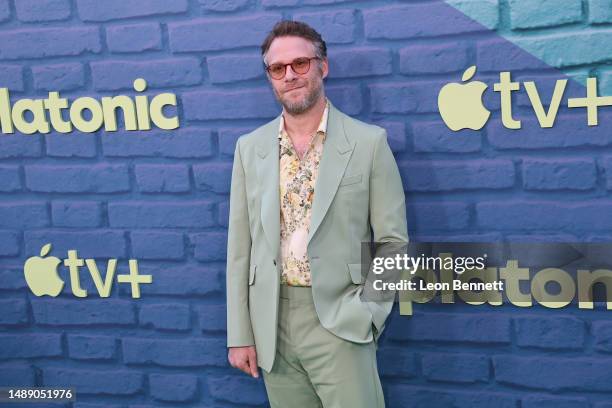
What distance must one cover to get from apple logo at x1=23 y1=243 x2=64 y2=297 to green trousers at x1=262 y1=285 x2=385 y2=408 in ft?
3.42

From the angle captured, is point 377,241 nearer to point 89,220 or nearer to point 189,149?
point 189,149

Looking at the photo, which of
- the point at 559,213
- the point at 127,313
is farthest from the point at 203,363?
the point at 559,213

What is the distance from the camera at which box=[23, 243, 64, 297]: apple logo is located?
8.68 feet

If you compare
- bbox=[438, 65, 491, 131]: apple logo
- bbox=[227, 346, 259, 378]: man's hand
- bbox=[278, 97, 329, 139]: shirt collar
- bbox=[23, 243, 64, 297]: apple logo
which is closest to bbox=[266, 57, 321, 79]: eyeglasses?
bbox=[278, 97, 329, 139]: shirt collar

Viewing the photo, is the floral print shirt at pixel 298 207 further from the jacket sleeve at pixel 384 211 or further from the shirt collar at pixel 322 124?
the jacket sleeve at pixel 384 211

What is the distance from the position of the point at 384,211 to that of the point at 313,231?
0.22 meters

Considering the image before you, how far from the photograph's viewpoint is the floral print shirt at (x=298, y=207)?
2.03 metres

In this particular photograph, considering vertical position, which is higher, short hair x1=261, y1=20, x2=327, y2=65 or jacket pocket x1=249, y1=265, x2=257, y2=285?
short hair x1=261, y1=20, x2=327, y2=65

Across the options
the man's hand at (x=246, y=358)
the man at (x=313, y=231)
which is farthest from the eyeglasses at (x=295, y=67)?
the man's hand at (x=246, y=358)

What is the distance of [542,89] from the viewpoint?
2.16 metres

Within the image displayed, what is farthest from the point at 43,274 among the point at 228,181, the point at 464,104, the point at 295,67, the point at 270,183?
the point at 464,104

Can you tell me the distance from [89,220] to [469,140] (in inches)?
56.6

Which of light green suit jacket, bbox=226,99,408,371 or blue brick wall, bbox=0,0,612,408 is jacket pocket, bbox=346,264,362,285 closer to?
light green suit jacket, bbox=226,99,408,371

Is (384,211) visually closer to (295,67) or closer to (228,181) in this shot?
(295,67)
